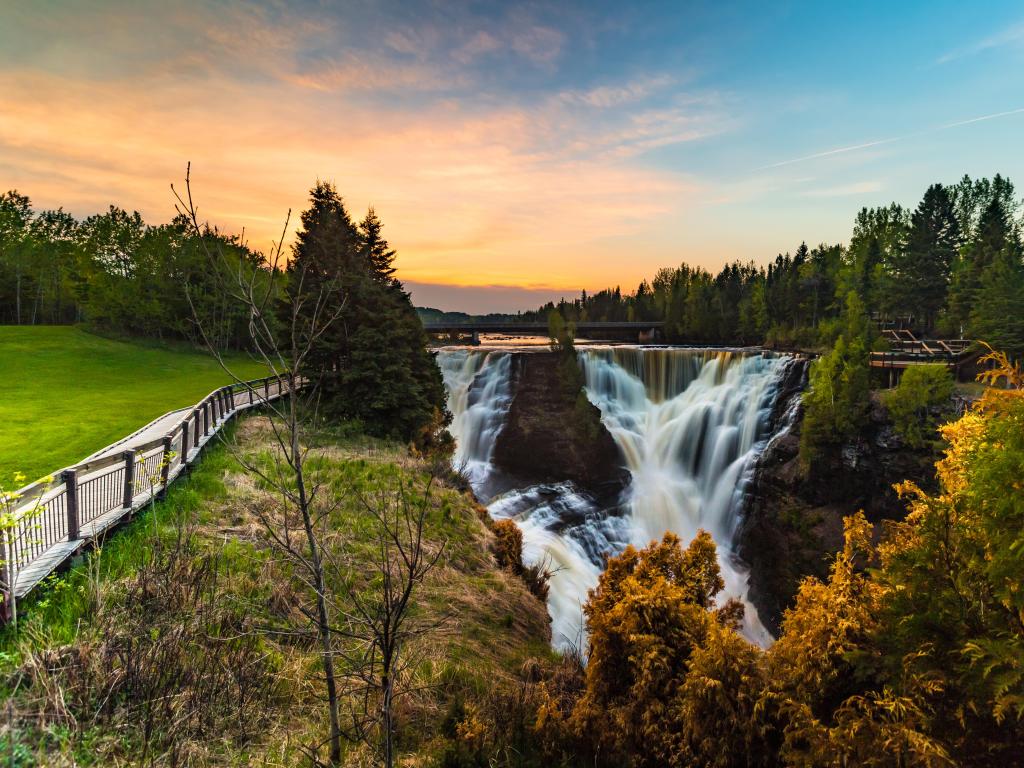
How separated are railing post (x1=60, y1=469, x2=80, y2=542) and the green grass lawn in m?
Answer: 3.79

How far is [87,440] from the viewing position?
50.4 feet

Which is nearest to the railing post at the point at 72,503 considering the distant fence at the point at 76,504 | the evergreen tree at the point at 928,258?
the distant fence at the point at 76,504

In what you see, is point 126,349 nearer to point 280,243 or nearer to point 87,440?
point 87,440

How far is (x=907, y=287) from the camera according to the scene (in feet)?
149

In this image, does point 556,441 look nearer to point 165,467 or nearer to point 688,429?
point 688,429

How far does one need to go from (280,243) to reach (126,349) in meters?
50.4

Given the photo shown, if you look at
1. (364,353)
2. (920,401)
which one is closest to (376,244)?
(364,353)

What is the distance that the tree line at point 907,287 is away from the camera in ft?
106

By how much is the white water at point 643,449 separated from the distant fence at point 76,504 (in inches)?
418

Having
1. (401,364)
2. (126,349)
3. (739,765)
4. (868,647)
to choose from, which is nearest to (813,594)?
(868,647)

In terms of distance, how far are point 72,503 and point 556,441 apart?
24637 millimetres

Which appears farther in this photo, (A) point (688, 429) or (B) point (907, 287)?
(B) point (907, 287)

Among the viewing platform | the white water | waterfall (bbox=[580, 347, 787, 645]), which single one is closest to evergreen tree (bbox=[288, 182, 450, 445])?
the white water

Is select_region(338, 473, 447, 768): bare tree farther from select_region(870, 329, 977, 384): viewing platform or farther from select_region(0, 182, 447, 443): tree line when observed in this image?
select_region(870, 329, 977, 384): viewing platform
